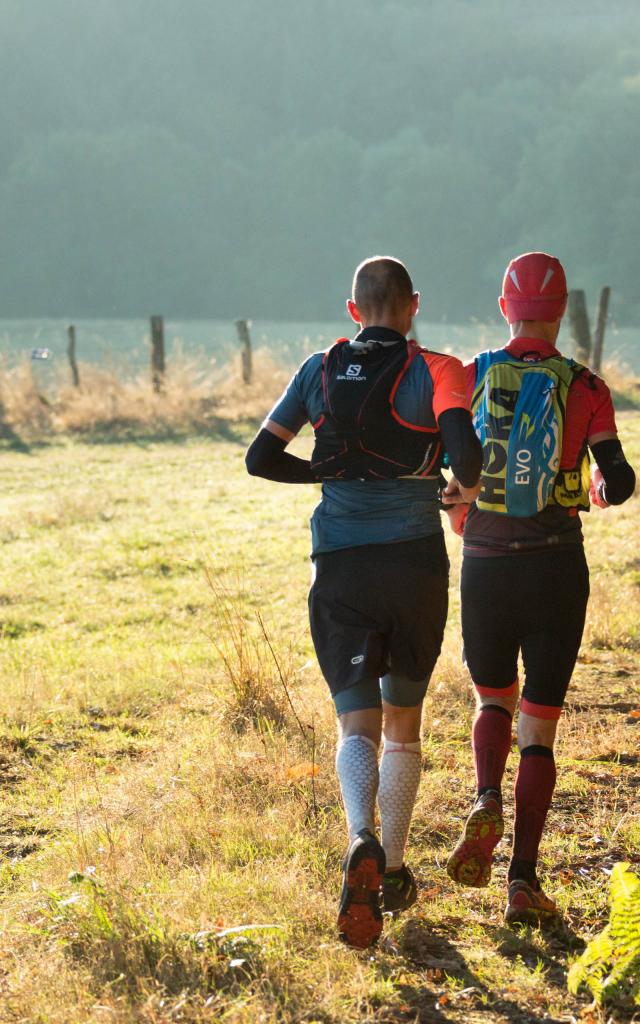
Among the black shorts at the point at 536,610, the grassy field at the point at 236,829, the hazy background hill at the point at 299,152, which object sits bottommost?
the grassy field at the point at 236,829

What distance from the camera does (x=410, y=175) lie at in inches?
4459

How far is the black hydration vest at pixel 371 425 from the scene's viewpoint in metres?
3.00

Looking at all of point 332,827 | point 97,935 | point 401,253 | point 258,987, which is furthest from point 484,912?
point 401,253

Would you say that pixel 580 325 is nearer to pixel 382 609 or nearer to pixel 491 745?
pixel 491 745

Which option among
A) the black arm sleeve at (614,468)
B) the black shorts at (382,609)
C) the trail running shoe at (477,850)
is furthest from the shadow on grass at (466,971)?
the black arm sleeve at (614,468)

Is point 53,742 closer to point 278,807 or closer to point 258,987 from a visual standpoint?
point 278,807

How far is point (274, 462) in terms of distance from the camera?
322 cm

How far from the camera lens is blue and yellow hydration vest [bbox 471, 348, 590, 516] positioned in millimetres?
3145

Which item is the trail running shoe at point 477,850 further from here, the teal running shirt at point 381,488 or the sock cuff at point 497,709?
the teal running shirt at point 381,488

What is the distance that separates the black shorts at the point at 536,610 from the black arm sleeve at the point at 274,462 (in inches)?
20.8

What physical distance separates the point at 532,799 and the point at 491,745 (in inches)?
7.6

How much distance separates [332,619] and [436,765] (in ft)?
5.54

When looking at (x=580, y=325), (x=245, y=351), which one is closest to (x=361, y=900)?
(x=580, y=325)

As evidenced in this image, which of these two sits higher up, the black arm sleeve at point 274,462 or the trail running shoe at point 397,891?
the black arm sleeve at point 274,462
